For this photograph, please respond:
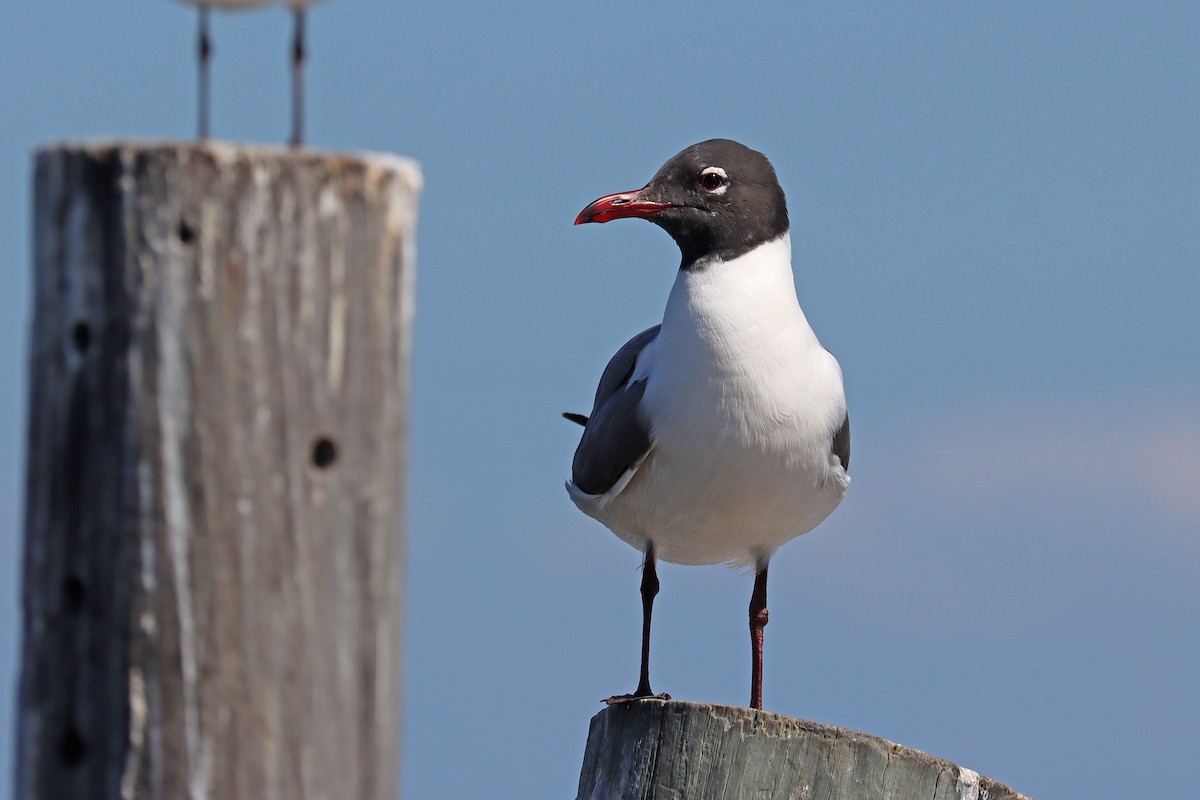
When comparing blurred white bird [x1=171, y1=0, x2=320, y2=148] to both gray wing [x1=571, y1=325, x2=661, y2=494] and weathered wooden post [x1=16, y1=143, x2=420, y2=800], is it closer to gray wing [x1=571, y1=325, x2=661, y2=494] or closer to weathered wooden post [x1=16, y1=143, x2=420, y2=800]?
weathered wooden post [x1=16, y1=143, x2=420, y2=800]

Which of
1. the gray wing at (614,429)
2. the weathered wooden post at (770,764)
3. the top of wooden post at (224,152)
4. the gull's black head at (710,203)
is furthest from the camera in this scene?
the gull's black head at (710,203)

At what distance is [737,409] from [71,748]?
178 inches

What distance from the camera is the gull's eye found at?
25.4 ft

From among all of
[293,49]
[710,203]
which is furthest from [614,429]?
[293,49]

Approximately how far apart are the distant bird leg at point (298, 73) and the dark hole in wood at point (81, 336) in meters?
0.49

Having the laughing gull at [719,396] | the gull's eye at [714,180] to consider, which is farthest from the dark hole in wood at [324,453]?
the gull's eye at [714,180]

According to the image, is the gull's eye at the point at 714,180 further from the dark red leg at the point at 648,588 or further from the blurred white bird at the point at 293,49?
the blurred white bird at the point at 293,49

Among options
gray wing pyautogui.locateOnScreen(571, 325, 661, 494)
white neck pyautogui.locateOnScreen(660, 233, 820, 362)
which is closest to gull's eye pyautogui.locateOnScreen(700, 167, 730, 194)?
white neck pyautogui.locateOnScreen(660, 233, 820, 362)

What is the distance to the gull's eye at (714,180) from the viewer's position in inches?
304

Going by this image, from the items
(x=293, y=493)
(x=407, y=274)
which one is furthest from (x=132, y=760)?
(x=407, y=274)

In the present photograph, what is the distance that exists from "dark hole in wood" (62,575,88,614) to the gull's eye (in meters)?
5.08

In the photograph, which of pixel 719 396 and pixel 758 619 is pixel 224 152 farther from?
pixel 758 619

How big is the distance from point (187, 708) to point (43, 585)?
35cm

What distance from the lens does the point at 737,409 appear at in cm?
727
